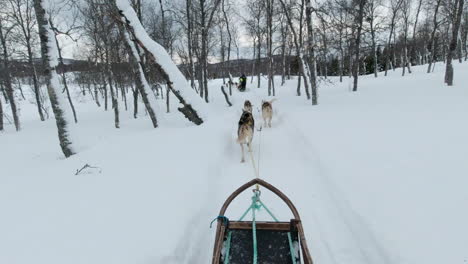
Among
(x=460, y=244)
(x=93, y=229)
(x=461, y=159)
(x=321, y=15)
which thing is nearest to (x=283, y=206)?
(x=460, y=244)

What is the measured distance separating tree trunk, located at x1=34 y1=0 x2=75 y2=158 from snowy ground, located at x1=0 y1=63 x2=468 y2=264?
1.38 meters

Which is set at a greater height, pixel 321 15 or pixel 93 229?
pixel 321 15

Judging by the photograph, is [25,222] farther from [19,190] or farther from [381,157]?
[381,157]

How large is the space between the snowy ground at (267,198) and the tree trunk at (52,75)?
138 cm

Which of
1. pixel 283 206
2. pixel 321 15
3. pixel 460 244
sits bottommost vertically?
pixel 283 206

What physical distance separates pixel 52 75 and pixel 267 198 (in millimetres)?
7450

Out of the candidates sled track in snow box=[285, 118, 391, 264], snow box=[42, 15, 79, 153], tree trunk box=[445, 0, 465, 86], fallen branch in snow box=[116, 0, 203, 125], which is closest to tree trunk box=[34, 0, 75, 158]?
snow box=[42, 15, 79, 153]

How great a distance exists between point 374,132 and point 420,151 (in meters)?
1.99

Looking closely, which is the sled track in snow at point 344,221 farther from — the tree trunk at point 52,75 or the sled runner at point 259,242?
the tree trunk at point 52,75

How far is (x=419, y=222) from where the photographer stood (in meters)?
3.55

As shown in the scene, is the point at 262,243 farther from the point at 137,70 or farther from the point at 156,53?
the point at 137,70

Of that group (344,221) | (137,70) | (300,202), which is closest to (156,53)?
(137,70)

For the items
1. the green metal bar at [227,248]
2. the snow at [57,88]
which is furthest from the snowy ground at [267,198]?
the snow at [57,88]

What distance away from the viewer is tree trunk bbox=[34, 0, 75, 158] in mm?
8077
